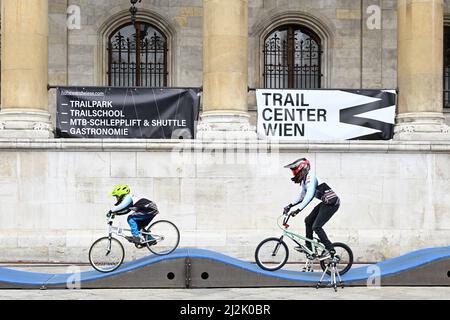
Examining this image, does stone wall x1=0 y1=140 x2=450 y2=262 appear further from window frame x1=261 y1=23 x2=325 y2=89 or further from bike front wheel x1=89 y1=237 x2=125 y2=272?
window frame x1=261 y1=23 x2=325 y2=89

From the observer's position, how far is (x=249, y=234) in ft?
63.3

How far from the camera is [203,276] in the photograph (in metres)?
15.3

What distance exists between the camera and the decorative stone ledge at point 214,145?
62.6 feet

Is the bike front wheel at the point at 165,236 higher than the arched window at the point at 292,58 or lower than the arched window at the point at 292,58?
lower

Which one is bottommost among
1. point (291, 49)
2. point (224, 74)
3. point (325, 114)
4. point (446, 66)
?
point (325, 114)

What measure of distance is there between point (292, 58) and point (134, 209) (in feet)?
30.7

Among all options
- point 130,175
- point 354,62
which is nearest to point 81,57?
point 130,175

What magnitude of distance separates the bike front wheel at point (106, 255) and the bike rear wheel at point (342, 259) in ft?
13.9

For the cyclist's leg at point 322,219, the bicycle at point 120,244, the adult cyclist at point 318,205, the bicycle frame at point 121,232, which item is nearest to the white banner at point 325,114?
the adult cyclist at point 318,205

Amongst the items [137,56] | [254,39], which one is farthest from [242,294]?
[254,39]

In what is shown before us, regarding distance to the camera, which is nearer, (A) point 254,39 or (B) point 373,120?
(B) point 373,120

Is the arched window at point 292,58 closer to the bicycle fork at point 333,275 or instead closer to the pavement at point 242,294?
the bicycle fork at point 333,275

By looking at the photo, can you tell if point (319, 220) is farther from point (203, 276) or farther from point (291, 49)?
point (291, 49)

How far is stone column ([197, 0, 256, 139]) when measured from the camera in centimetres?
1959
